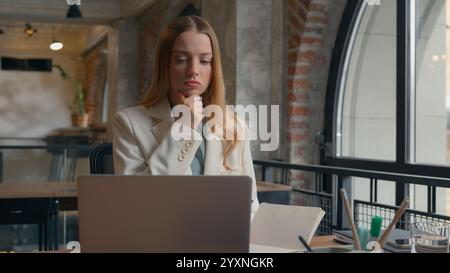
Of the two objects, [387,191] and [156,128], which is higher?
[156,128]

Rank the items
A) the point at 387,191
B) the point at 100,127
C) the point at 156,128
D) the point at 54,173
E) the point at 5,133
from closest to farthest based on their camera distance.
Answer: the point at 156,128 → the point at 387,191 → the point at 54,173 → the point at 100,127 → the point at 5,133

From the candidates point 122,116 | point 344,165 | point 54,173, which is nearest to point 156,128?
point 122,116

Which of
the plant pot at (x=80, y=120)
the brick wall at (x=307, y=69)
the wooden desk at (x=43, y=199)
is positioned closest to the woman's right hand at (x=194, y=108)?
the wooden desk at (x=43, y=199)

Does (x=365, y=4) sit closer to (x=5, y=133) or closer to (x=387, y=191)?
(x=387, y=191)

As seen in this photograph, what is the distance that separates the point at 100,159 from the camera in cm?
270

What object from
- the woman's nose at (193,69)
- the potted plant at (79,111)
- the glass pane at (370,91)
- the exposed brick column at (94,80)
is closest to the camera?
the woman's nose at (193,69)

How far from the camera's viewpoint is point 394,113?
4.42 meters

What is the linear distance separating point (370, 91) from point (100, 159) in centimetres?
268

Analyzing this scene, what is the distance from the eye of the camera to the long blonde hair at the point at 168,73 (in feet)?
6.15

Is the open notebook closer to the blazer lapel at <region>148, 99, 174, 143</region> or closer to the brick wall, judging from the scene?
the blazer lapel at <region>148, 99, 174, 143</region>

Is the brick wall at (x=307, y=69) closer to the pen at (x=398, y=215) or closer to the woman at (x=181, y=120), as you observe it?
the woman at (x=181, y=120)

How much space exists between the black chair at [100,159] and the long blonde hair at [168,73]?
82 centimetres
